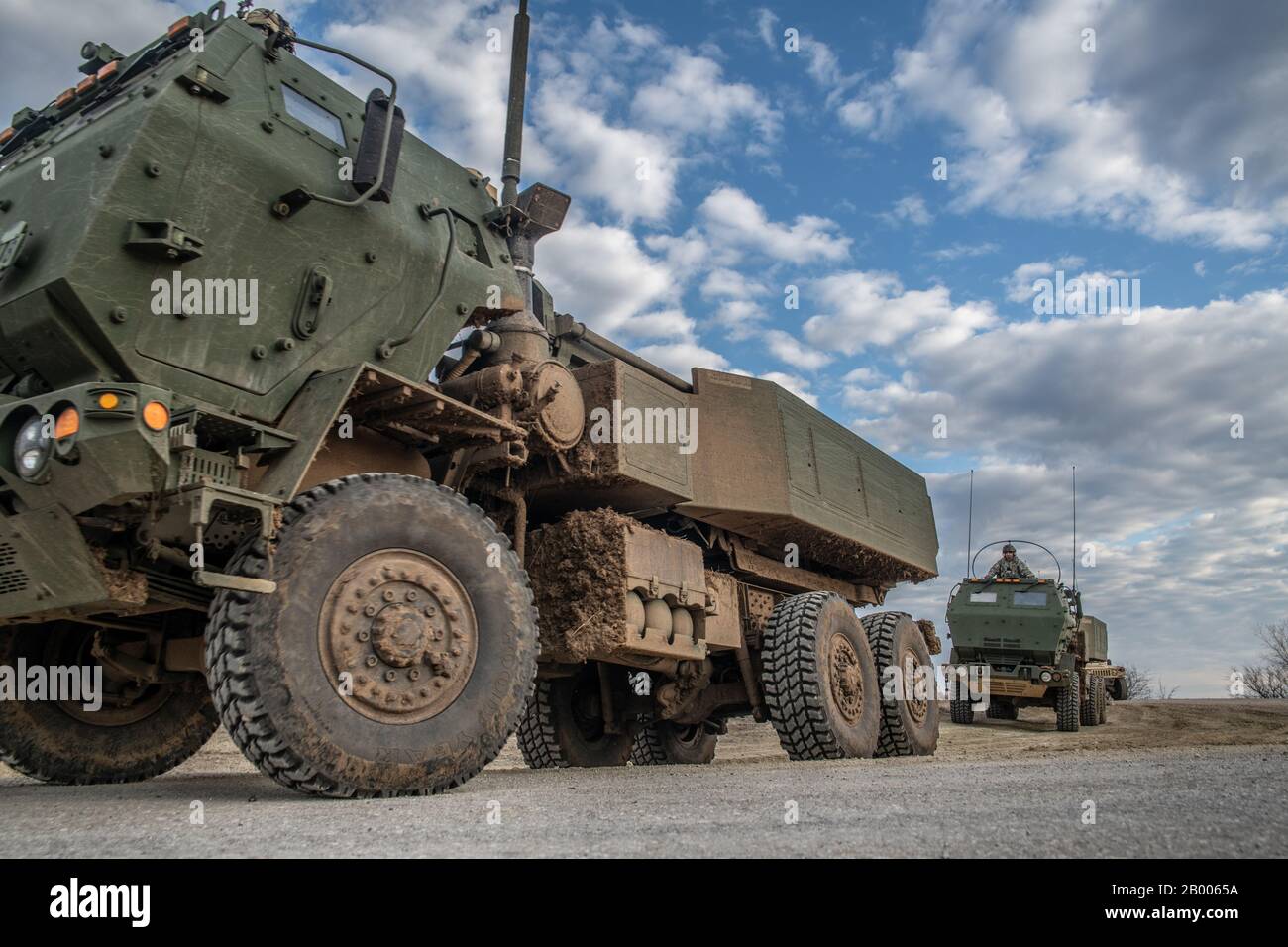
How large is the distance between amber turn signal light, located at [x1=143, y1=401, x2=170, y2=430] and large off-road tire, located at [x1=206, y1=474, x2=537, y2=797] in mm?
572

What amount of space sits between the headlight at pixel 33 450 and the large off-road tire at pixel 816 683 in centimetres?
545

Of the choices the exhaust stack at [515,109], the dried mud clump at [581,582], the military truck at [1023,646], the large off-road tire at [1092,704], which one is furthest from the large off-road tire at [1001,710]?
the exhaust stack at [515,109]

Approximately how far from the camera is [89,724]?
5.57 meters

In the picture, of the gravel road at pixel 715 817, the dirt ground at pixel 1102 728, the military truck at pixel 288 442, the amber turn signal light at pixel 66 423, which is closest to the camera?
the gravel road at pixel 715 817

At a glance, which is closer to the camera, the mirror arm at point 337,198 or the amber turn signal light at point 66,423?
the amber turn signal light at point 66,423

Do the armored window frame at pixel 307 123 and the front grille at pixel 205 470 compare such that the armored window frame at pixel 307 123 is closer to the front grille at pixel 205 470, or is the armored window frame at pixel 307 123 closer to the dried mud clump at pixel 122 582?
the front grille at pixel 205 470

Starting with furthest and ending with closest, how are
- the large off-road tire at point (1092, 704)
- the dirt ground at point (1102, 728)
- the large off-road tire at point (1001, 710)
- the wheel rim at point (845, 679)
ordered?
the large off-road tire at point (1001, 710) → the large off-road tire at point (1092, 704) → the dirt ground at point (1102, 728) → the wheel rim at point (845, 679)

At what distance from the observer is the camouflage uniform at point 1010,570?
64.7 ft

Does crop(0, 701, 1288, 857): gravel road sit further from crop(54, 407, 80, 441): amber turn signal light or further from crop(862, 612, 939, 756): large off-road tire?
crop(862, 612, 939, 756): large off-road tire

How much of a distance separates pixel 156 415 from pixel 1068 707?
683 inches

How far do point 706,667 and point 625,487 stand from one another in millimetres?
2057

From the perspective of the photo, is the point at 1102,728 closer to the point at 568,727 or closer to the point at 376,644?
the point at 568,727

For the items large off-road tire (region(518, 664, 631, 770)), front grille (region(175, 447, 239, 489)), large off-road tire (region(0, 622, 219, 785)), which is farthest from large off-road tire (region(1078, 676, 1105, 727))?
front grille (region(175, 447, 239, 489))

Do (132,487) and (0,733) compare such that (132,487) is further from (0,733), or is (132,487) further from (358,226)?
(0,733)
